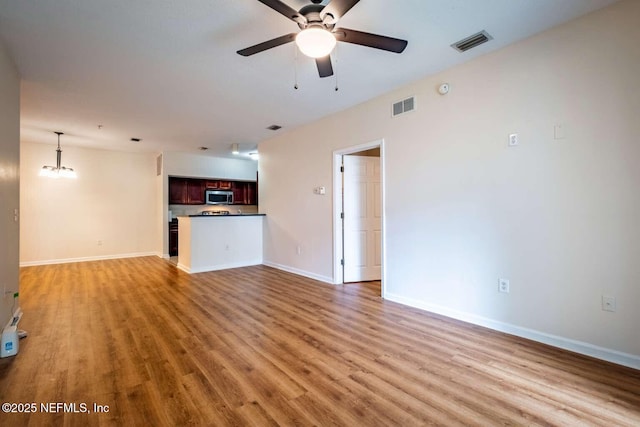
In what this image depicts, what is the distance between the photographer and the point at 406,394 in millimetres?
1828

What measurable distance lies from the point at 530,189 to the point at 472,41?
4.60 feet

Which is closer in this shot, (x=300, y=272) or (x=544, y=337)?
(x=544, y=337)

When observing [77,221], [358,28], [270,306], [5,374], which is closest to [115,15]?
[358,28]

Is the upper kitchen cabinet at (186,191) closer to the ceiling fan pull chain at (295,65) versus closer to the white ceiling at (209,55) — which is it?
the white ceiling at (209,55)

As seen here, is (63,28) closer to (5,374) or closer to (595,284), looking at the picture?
(5,374)

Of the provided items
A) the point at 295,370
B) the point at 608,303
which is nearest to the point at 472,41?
the point at 608,303

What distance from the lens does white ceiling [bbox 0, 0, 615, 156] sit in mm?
2193

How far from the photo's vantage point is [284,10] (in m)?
1.81

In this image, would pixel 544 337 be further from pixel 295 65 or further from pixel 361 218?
pixel 295 65

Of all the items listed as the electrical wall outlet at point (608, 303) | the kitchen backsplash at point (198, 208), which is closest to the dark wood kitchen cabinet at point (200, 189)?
the kitchen backsplash at point (198, 208)

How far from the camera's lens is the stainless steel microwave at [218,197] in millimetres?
8125

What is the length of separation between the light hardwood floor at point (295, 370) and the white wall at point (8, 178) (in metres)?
0.48

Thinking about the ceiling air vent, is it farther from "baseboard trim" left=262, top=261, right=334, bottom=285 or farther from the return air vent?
"baseboard trim" left=262, top=261, right=334, bottom=285

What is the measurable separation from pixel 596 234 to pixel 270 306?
10.4ft
